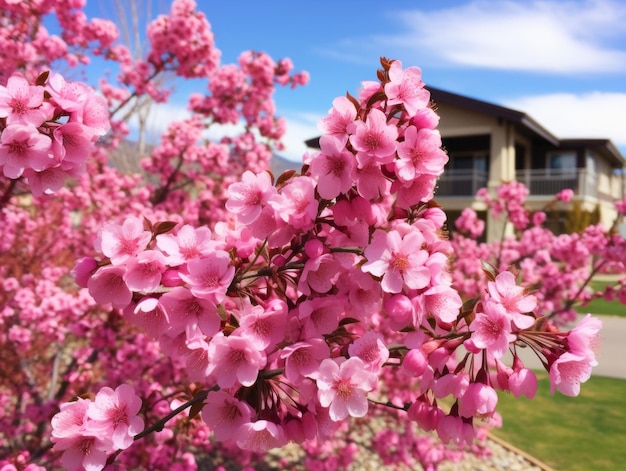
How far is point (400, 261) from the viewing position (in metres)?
1.50

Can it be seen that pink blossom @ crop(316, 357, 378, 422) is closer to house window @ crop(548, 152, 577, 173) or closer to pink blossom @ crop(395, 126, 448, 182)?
pink blossom @ crop(395, 126, 448, 182)

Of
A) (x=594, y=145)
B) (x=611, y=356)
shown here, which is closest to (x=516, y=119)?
(x=594, y=145)

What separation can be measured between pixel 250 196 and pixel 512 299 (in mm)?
843

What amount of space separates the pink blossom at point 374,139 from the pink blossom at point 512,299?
481 millimetres

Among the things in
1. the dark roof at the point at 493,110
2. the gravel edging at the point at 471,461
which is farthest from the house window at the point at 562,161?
the gravel edging at the point at 471,461

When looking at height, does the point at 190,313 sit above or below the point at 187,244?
below

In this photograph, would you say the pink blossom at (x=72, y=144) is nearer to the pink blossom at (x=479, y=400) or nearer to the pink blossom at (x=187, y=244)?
the pink blossom at (x=187, y=244)

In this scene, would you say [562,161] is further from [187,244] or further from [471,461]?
[187,244]

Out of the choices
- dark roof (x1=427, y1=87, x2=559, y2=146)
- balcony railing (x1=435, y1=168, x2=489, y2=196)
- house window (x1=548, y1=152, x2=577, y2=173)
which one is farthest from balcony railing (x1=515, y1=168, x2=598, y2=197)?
balcony railing (x1=435, y1=168, x2=489, y2=196)

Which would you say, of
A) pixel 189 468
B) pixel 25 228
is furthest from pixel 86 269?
pixel 25 228

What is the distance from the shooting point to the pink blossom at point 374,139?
145cm

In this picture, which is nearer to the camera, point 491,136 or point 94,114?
point 94,114

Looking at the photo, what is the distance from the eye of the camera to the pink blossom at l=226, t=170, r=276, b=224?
1567mm

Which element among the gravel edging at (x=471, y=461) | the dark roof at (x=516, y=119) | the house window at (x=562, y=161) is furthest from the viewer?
the house window at (x=562, y=161)
